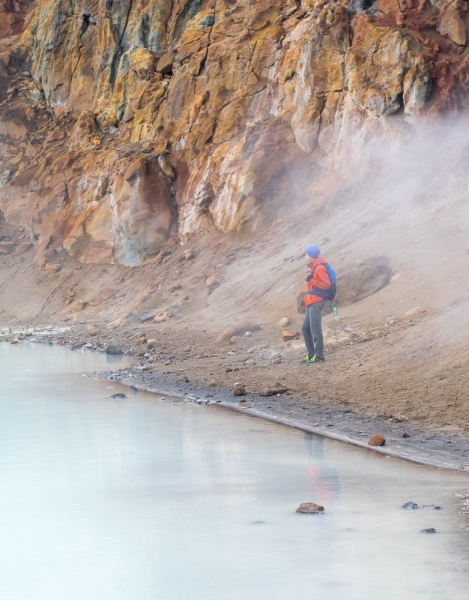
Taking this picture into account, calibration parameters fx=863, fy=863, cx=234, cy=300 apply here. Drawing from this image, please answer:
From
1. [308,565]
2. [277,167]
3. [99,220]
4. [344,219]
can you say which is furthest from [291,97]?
[308,565]

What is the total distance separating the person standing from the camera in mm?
12266

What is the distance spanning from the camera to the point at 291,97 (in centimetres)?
2809

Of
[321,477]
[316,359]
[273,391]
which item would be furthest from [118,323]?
[321,477]

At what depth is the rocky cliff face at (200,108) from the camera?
23766mm

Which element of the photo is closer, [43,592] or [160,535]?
[43,592]

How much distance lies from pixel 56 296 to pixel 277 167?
37.7 feet

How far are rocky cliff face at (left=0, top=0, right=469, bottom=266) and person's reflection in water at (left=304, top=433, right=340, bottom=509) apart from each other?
16132mm

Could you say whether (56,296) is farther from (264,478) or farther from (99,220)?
(264,478)

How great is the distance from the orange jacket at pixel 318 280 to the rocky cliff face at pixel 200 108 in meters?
10.9

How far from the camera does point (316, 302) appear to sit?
1244 centimetres

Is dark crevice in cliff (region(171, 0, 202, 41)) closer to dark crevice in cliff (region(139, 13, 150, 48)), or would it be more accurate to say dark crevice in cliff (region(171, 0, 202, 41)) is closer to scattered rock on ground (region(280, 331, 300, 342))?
dark crevice in cliff (region(139, 13, 150, 48))

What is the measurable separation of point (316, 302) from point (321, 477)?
20.0 ft

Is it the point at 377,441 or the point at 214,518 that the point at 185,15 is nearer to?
the point at 377,441

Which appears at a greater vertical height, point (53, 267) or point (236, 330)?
point (53, 267)
